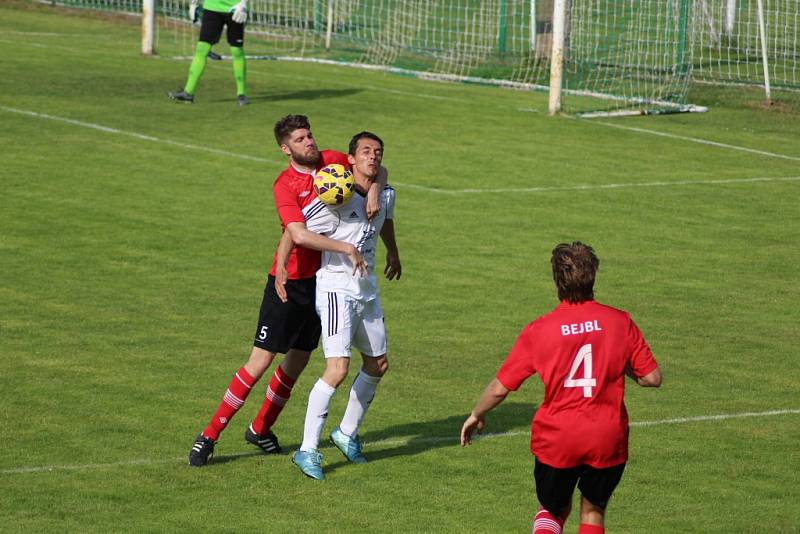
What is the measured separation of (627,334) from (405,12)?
28864 millimetres

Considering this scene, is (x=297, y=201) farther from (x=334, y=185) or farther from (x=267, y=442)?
(x=267, y=442)

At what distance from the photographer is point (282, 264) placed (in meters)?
8.48

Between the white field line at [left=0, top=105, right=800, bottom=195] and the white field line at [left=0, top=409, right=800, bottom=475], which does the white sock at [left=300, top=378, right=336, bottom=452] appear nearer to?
the white field line at [left=0, top=409, right=800, bottom=475]

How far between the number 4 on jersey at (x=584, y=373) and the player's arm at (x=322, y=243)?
2.21 meters

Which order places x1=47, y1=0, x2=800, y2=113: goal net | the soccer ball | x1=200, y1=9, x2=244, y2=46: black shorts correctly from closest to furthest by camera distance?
the soccer ball, x1=200, y1=9, x2=244, y2=46: black shorts, x1=47, y1=0, x2=800, y2=113: goal net

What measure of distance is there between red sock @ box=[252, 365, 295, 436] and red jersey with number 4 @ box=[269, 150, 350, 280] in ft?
2.43

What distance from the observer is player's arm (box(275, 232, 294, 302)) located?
27.8ft

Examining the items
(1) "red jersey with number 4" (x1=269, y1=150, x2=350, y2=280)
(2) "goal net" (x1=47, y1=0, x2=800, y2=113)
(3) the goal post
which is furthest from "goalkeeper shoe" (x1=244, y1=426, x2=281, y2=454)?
(3) the goal post

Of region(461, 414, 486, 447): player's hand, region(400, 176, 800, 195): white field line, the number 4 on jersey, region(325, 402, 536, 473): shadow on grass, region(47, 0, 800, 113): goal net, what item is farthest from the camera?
region(47, 0, 800, 113): goal net

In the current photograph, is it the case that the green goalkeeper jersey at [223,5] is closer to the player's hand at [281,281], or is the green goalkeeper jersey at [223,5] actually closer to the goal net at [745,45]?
the goal net at [745,45]

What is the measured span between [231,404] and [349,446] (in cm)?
79

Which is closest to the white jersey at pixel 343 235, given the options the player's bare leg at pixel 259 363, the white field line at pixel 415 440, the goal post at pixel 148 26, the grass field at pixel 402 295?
the player's bare leg at pixel 259 363

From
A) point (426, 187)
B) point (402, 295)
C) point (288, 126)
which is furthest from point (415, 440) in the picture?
point (426, 187)

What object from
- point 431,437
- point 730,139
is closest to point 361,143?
point 431,437
